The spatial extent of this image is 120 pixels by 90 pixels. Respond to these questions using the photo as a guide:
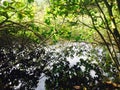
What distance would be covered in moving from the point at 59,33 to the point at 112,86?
10.6 feet

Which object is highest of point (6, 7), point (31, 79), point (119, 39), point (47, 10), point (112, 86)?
point (6, 7)

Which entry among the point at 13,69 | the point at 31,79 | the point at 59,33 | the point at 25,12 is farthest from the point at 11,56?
the point at 25,12

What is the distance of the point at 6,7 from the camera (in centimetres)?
692

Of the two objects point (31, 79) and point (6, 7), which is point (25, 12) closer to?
point (6, 7)

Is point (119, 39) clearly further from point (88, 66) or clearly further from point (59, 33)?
point (88, 66)

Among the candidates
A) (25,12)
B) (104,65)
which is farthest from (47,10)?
(104,65)

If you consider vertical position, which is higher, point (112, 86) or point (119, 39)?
point (119, 39)

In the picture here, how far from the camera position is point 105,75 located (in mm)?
12461

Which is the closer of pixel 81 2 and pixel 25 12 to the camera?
pixel 25 12

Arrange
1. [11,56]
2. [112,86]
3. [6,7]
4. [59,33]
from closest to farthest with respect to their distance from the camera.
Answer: [6,7]
[59,33]
[112,86]
[11,56]

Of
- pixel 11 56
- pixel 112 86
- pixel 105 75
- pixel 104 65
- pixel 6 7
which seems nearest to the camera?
pixel 6 7

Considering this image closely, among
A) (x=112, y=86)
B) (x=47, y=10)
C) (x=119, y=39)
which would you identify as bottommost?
(x=112, y=86)

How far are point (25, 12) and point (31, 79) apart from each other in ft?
21.0

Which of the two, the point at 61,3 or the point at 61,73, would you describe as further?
the point at 61,73
